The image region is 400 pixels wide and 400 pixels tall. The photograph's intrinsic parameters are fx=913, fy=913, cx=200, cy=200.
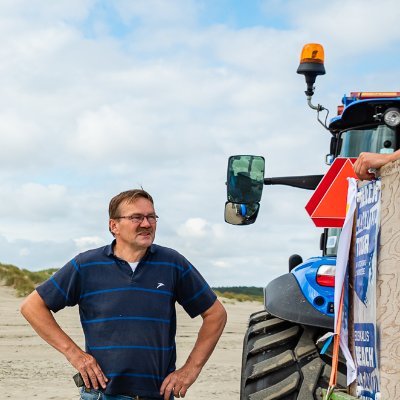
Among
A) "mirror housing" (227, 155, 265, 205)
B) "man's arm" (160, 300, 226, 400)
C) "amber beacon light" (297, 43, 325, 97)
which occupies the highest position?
"amber beacon light" (297, 43, 325, 97)

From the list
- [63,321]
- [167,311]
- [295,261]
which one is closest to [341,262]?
[167,311]

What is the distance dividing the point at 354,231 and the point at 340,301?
0.30 metres

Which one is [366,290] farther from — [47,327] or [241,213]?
[241,213]

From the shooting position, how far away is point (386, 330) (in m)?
3.21

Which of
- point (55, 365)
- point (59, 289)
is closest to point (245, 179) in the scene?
point (59, 289)

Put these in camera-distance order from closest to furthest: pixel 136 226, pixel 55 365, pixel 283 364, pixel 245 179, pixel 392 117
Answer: pixel 136 226 < pixel 283 364 < pixel 392 117 < pixel 245 179 < pixel 55 365

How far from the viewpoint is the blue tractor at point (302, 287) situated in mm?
4871

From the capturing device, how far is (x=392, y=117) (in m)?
5.50

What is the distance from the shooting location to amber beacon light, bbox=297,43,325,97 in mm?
6023

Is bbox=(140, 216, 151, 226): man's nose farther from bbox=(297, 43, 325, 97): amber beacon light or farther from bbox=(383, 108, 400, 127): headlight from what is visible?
bbox=(297, 43, 325, 97): amber beacon light

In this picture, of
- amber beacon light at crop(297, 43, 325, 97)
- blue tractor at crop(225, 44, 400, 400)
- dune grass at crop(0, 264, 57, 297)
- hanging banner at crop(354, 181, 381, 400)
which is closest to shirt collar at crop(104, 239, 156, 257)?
blue tractor at crop(225, 44, 400, 400)

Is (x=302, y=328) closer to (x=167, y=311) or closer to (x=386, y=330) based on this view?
(x=167, y=311)

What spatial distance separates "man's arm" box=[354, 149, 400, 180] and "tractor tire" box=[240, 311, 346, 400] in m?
A: 1.43

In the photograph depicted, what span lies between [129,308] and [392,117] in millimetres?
2057
